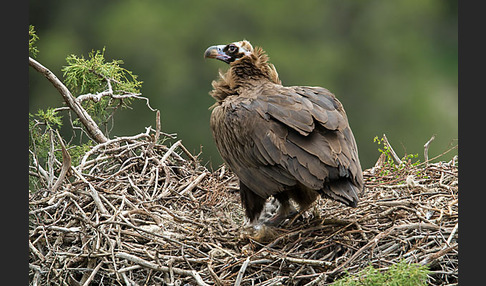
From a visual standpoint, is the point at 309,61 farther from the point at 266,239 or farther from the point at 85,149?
the point at 266,239

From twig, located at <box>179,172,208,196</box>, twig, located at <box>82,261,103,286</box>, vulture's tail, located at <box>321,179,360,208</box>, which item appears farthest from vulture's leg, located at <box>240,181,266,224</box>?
twig, located at <box>82,261,103,286</box>

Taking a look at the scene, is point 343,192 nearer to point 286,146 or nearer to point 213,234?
point 286,146

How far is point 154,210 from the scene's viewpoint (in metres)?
4.13

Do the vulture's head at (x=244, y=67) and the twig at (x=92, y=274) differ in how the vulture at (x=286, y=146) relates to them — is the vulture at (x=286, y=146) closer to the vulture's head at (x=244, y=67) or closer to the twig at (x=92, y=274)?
the vulture's head at (x=244, y=67)

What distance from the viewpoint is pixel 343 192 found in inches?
134

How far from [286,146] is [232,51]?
1171 mm

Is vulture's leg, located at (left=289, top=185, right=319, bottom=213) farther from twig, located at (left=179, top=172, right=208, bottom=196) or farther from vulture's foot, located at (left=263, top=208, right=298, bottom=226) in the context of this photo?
twig, located at (left=179, top=172, right=208, bottom=196)

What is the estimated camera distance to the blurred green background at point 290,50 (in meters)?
9.88

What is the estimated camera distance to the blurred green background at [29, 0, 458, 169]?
9.88m

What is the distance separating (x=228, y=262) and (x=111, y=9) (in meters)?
9.04

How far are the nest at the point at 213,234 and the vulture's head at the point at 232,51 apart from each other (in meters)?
0.89

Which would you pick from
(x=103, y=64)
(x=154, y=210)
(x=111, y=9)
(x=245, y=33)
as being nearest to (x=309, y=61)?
(x=245, y=33)

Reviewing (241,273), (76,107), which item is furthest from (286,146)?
(76,107)

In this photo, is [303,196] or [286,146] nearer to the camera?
[286,146]
